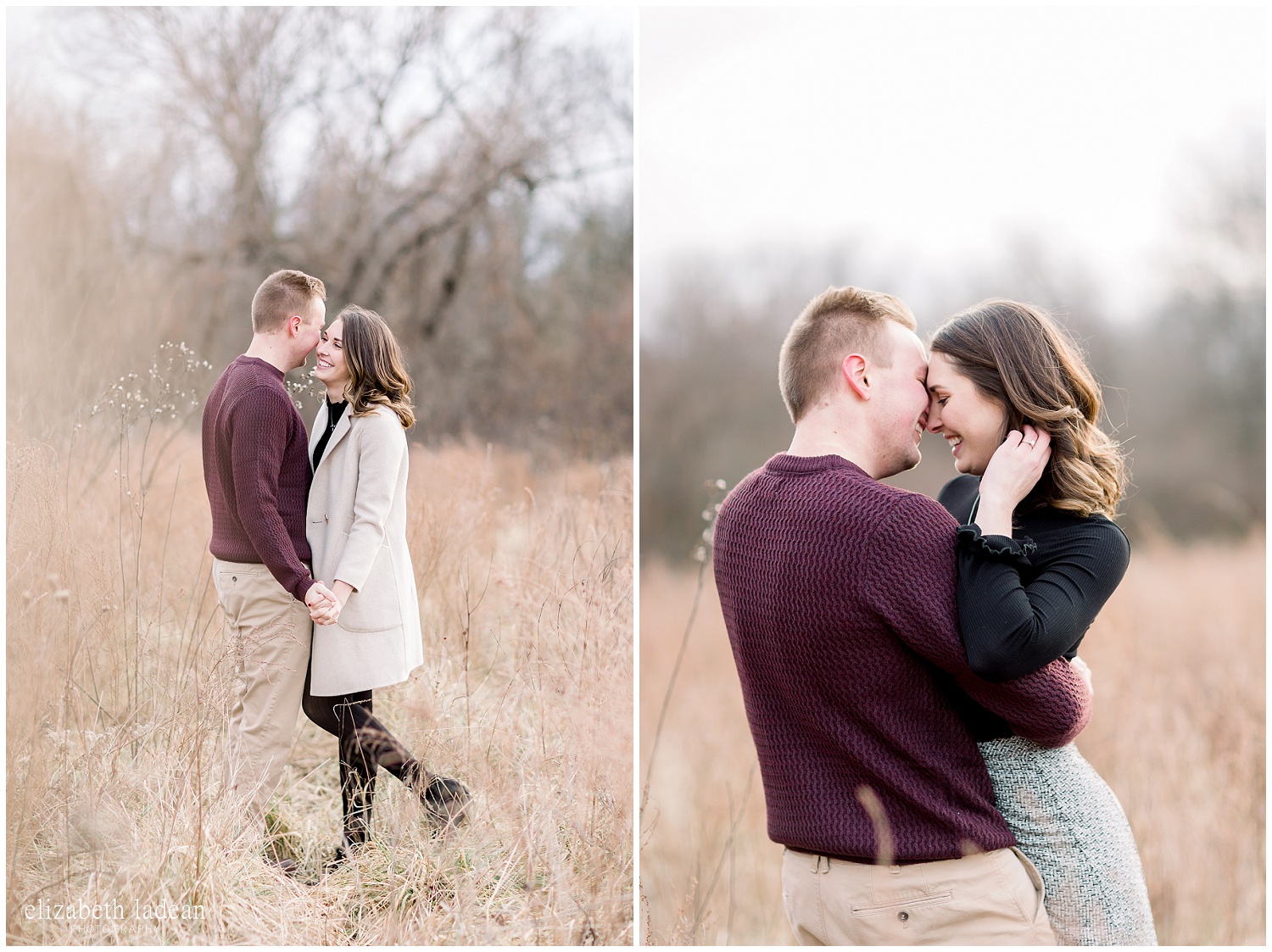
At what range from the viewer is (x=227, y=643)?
2.48 m

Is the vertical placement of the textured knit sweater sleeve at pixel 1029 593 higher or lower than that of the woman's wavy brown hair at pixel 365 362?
lower

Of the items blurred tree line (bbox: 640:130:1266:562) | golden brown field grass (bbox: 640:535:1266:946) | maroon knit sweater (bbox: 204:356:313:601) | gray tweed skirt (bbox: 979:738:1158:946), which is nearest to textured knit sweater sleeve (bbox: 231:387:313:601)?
maroon knit sweater (bbox: 204:356:313:601)

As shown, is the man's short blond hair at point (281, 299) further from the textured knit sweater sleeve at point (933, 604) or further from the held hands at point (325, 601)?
the textured knit sweater sleeve at point (933, 604)

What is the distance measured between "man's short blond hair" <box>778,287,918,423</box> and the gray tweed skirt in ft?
→ 2.45

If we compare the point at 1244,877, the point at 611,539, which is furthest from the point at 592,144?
the point at 1244,877

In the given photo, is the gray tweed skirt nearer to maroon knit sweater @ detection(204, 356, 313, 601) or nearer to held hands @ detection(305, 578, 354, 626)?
held hands @ detection(305, 578, 354, 626)

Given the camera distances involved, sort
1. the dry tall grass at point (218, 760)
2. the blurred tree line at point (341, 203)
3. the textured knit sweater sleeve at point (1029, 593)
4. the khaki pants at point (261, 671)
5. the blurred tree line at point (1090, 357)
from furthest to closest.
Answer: the blurred tree line at point (1090, 357)
the blurred tree line at point (341, 203)
the khaki pants at point (261, 671)
the dry tall grass at point (218, 760)
the textured knit sweater sleeve at point (1029, 593)

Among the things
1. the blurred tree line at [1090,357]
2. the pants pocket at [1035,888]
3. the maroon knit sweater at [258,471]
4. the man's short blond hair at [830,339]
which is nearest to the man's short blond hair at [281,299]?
the maroon knit sweater at [258,471]

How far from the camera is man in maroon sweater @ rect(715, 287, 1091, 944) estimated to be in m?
1.63

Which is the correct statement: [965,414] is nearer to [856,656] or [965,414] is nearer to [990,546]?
[990,546]

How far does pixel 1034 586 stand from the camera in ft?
5.36

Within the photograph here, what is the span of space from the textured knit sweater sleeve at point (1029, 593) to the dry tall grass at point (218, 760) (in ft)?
3.99

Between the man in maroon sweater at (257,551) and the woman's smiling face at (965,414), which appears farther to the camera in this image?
the man in maroon sweater at (257,551)

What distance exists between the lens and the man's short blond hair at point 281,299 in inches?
96.1
